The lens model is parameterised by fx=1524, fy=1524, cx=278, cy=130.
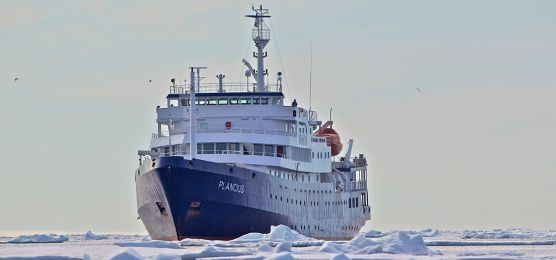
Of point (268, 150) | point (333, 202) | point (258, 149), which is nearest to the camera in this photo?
point (258, 149)

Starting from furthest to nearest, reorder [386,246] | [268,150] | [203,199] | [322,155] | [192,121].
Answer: [322,155] < [268,150] < [192,121] < [203,199] < [386,246]

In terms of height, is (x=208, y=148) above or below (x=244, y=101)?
below

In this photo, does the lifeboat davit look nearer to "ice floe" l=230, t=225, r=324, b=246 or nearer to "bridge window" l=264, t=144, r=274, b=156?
"bridge window" l=264, t=144, r=274, b=156

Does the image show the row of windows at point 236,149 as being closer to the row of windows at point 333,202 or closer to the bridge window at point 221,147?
the bridge window at point 221,147

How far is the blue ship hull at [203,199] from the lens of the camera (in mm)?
66875

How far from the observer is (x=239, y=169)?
6906 centimetres

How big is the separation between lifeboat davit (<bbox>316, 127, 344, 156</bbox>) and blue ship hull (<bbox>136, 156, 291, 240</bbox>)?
2080 cm

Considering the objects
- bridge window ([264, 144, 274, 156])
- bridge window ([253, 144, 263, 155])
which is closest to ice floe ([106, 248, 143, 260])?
bridge window ([253, 144, 263, 155])

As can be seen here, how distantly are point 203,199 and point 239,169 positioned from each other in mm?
2663

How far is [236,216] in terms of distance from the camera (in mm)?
68875

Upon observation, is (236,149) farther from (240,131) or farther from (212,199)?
(212,199)

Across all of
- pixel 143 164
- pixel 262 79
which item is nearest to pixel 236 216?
pixel 143 164

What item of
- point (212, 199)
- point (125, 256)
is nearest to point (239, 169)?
point (212, 199)

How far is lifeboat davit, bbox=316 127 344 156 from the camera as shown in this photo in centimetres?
9144
